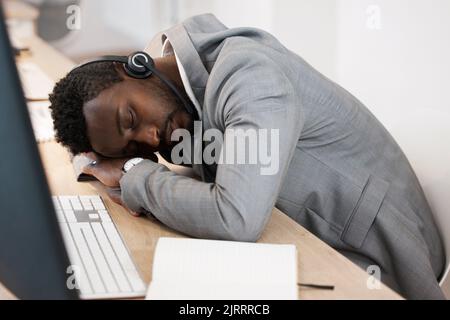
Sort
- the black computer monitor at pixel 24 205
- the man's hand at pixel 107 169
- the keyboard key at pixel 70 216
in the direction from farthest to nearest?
the man's hand at pixel 107 169 → the keyboard key at pixel 70 216 → the black computer monitor at pixel 24 205

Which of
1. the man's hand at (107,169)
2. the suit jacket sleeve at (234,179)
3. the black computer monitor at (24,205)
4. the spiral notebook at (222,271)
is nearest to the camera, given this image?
the black computer monitor at (24,205)

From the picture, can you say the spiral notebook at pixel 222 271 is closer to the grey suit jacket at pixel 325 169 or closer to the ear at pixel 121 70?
the grey suit jacket at pixel 325 169

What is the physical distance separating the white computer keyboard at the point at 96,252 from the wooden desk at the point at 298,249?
0.8 inches

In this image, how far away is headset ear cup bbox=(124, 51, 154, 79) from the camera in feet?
4.01

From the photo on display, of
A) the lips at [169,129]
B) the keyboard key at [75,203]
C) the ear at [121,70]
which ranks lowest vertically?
the keyboard key at [75,203]

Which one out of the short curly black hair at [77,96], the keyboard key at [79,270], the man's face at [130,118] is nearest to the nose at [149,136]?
the man's face at [130,118]

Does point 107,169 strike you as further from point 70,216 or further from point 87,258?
point 87,258

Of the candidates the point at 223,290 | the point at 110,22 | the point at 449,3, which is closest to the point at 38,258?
the point at 223,290

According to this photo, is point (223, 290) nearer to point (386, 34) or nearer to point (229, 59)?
point (229, 59)

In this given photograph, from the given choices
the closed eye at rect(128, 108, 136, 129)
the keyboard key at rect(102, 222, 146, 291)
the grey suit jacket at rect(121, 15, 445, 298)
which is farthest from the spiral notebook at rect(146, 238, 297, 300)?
the closed eye at rect(128, 108, 136, 129)

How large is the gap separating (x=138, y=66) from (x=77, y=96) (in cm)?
13

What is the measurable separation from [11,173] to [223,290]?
0.35 m

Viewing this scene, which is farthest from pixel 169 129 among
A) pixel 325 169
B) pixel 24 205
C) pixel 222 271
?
pixel 24 205

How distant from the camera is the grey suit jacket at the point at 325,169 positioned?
1.15 m
